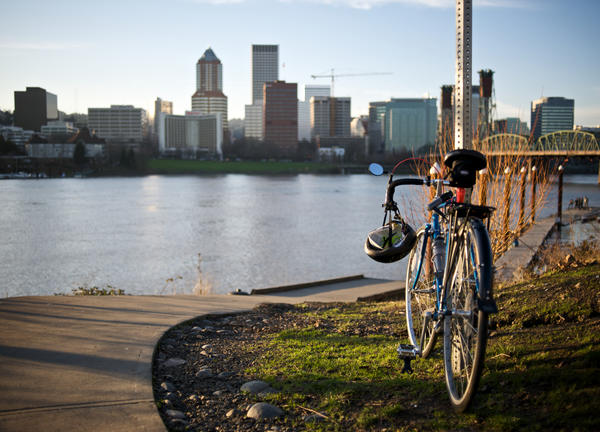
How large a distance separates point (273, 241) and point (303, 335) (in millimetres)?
26040

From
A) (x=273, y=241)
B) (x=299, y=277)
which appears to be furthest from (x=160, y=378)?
(x=273, y=241)

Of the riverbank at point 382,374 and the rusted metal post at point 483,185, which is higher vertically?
the rusted metal post at point 483,185

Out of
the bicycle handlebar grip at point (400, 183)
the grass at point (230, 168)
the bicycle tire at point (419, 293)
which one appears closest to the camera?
the bicycle handlebar grip at point (400, 183)

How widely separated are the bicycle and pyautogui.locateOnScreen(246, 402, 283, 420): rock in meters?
0.93

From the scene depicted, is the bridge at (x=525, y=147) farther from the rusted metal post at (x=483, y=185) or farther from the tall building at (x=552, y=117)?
the tall building at (x=552, y=117)

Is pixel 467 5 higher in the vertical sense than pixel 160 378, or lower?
higher

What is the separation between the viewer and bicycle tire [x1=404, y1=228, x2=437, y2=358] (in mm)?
3979

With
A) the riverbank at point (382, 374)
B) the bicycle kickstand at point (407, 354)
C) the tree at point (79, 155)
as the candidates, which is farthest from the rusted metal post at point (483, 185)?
the tree at point (79, 155)

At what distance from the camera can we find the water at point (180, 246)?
19.9m

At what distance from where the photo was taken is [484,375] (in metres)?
3.46

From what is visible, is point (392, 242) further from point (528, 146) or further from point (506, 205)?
point (528, 146)

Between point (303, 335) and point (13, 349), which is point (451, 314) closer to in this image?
point (303, 335)

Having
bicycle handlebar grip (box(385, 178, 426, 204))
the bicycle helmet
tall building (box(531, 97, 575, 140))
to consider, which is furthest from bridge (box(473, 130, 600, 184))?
bicycle handlebar grip (box(385, 178, 426, 204))

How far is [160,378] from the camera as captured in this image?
13.9 ft
